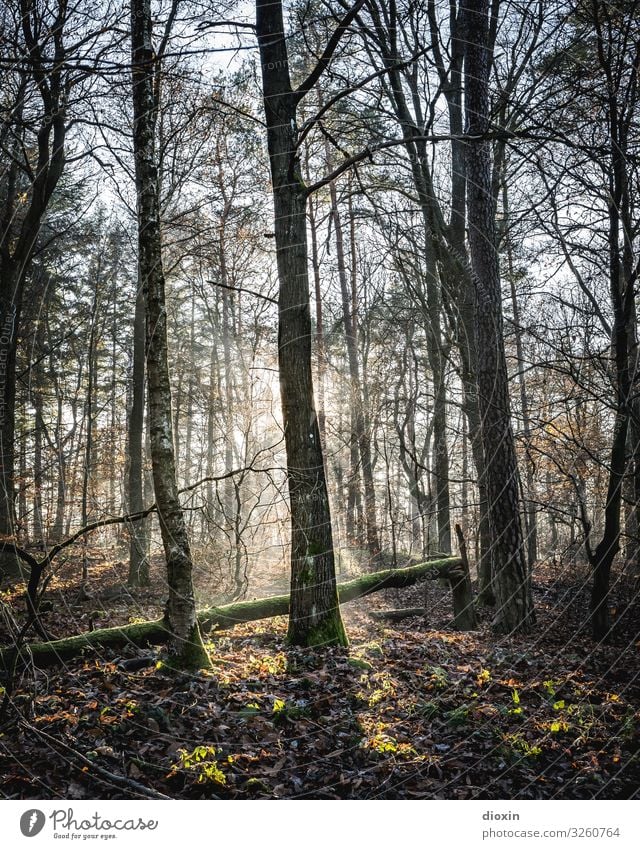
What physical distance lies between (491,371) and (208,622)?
4.87 meters

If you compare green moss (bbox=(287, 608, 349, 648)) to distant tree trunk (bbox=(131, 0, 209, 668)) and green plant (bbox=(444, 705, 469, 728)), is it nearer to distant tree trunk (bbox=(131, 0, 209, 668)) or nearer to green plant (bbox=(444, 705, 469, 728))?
distant tree trunk (bbox=(131, 0, 209, 668))

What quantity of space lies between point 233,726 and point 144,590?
20.8 ft

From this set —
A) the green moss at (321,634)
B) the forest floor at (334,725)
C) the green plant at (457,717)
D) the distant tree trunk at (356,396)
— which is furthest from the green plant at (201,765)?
the distant tree trunk at (356,396)

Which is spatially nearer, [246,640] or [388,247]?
[246,640]

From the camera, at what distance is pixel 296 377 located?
566 cm

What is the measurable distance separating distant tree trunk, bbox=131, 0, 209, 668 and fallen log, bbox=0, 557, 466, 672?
2.29ft

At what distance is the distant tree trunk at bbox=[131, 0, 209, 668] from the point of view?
458 centimetres

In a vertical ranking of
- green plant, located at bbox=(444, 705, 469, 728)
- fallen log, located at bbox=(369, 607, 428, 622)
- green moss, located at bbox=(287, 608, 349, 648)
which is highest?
green moss, located at bbox=(287, 608, 349, 648)

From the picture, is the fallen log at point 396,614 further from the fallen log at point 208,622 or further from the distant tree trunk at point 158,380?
the distant tree trunk at point 158,380

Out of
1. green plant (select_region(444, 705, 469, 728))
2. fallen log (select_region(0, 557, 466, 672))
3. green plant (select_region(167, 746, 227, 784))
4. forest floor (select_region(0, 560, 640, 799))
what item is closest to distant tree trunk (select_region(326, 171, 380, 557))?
fallen log (select_region(0, 557, 466, 672))

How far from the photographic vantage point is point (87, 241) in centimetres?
1082

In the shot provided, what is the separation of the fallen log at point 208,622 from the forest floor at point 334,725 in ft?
0.73
